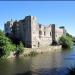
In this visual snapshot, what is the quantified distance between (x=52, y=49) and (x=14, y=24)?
16151 millimetres

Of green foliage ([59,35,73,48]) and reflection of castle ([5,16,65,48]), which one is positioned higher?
reflection of castle ([5,16,65,48])

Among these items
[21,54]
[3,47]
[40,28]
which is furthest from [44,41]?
[3,47]

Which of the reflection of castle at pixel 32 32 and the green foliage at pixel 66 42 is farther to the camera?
the green foliage at pixel 66 42

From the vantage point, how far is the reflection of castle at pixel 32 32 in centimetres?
6378

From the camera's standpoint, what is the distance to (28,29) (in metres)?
63.9

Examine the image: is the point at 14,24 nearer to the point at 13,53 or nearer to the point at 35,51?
the point at 35,51

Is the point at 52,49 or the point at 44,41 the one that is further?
the point at 44,41

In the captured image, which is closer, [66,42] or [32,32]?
[32,32]

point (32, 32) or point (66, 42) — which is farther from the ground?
point (32, 32)

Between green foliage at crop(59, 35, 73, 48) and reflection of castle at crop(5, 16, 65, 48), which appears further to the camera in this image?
green foliage at crop(59, 35, 73, 48)

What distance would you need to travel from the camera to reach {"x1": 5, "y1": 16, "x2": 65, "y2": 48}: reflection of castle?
6378cm

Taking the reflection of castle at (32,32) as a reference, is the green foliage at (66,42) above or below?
below

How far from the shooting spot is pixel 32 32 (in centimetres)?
6400

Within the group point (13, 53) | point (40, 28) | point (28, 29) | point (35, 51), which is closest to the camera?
point (13, 53)
